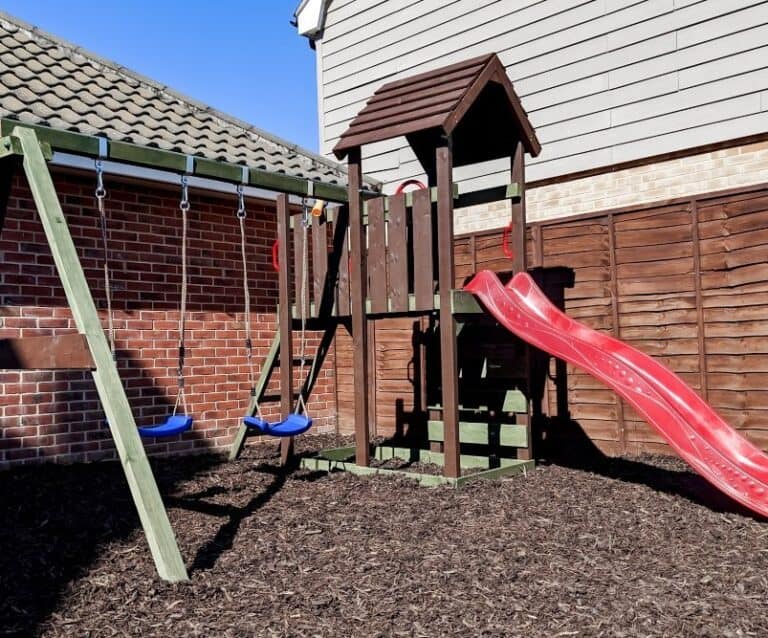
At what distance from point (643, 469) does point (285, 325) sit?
9.60ft

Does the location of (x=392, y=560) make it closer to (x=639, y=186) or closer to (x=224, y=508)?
(x=224, y=508)

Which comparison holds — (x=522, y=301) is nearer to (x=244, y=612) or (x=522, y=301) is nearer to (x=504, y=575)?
(x=504, y=575)

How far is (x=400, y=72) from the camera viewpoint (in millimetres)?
8375

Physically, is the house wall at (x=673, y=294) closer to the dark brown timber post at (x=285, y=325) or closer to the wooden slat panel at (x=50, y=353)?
the dark brown timber post at (x=285, y=325)

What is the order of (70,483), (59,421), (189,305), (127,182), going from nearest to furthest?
(70,483)
(59,421)
(127,182)
(189,305)

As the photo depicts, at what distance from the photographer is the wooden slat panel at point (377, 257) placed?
5535 mm

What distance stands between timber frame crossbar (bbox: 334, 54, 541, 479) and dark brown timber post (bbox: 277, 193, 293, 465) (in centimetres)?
47

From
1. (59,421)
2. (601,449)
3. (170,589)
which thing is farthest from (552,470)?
(59,421)

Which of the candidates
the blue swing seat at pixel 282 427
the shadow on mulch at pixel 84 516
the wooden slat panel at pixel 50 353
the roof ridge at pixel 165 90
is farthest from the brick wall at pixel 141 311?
the wooden slat panel at pixel 50 353

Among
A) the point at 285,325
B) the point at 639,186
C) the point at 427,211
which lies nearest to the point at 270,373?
the point at 285,325

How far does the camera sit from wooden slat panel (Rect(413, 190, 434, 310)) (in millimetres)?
5215

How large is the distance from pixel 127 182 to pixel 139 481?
3.73 meters

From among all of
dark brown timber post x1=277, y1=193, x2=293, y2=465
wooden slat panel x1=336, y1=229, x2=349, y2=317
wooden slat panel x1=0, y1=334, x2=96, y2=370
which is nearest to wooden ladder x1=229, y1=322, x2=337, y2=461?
dark brown timber post x1=277, y1=193, x2=293, y2=465

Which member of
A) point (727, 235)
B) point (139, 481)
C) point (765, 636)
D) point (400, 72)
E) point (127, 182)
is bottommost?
point (765, 636)
